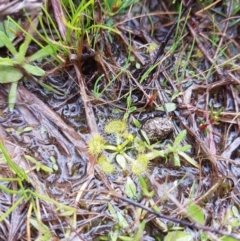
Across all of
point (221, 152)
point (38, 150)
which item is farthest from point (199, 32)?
point (38, 150)

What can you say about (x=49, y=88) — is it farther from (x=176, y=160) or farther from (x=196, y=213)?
(x=196, y=213)

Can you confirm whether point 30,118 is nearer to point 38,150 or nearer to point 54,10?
point 38,150

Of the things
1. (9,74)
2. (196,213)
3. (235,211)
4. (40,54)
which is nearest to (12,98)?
(9,74)

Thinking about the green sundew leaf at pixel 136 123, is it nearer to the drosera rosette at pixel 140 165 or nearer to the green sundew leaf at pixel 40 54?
the drosera rosette at pixel 140 165

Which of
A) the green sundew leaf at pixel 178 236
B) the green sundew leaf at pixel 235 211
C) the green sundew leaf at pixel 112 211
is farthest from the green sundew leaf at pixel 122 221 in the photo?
the green sundew leaf at pixel 235 211

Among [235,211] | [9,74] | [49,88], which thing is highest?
[9,74]

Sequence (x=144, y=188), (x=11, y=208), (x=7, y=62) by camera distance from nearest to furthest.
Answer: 1. (x=11, y=208)
2. (x=144, y=188)
3. (x=7, y=62)
